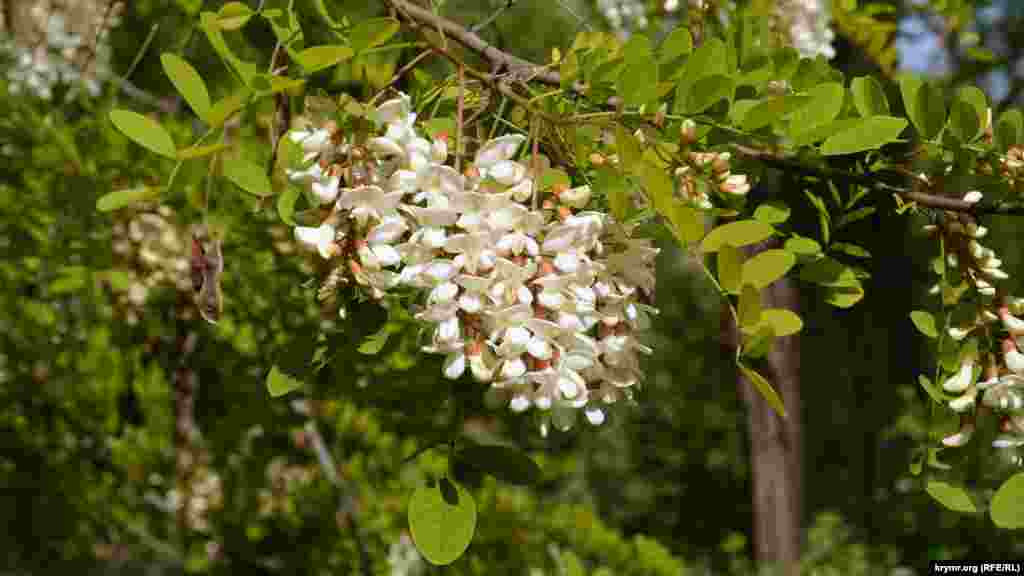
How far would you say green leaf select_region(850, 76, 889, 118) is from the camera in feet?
2.16

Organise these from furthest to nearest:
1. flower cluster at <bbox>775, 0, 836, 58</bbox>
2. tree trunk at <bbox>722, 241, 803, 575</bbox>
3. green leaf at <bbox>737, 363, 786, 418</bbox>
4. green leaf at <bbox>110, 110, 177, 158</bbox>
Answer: tree trunk at <bbox>722, 241, 803, 575</bbox> → flower cluster at <bbox>775, 0, 836, 58</bbox> → green leaf at <bbox>110, 110, 177, 158</bbox> → green leaf at <bbox>737, 363, 786, 418</bbox>

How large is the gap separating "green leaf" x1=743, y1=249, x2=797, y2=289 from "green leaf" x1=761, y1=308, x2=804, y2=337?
2 cm

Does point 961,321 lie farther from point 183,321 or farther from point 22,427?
point 22,427

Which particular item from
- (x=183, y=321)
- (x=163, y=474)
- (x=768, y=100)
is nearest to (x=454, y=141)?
(x=768, y=100)

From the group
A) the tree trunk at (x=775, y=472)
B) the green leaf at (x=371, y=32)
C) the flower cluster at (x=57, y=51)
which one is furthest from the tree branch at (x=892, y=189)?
the tree trunk at (x=775, y=472)

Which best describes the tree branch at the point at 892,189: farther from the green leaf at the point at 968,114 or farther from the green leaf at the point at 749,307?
the green leaf at the point at 749,307

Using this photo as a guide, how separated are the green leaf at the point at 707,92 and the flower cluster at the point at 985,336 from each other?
0.20 m

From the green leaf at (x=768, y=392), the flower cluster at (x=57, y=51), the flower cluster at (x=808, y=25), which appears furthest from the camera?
the flower cluster at (x=808, y=25)

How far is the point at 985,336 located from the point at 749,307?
0.24 metres

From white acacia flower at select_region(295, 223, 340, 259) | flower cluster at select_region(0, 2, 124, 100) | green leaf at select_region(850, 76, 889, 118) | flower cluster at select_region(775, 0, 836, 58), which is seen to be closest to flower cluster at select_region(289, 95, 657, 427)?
white acacia flower at select_region(295, 223, 340, 259)

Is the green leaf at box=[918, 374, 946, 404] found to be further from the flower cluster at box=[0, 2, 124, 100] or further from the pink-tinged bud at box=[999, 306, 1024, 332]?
the flower cluster at box=[0, 2, 124, 100]

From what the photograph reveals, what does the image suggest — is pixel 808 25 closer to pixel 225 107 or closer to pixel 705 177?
pixel 705 177

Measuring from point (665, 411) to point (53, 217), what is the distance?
349 cm

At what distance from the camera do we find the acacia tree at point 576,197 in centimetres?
52
